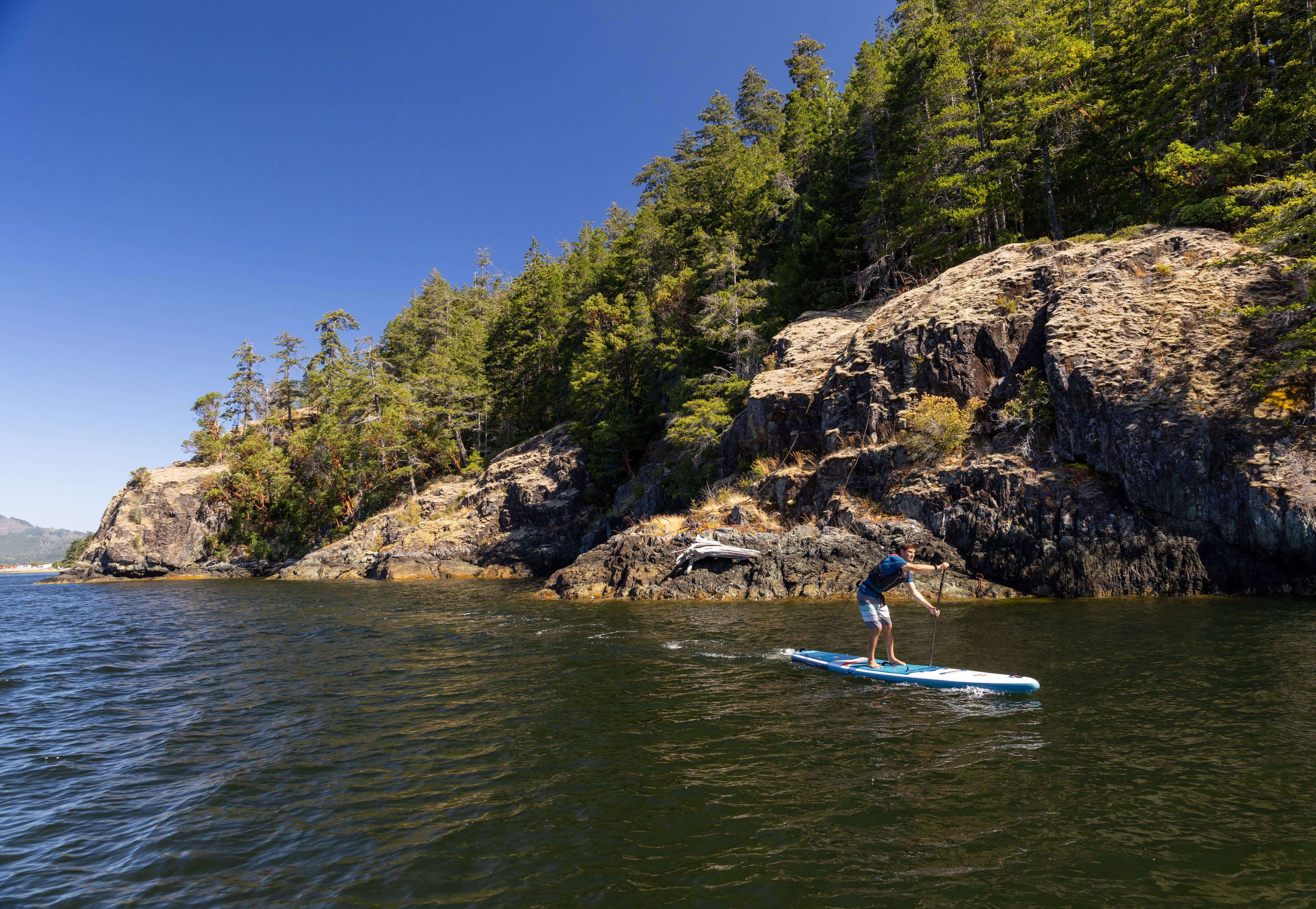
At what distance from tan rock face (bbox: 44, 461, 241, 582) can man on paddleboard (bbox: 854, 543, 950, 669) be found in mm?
60678

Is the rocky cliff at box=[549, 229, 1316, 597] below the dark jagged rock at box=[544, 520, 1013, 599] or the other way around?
the other way around

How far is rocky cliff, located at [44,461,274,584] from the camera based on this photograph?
55.2 metres

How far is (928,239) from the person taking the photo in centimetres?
3469

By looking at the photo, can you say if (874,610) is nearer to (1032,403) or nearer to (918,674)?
(918,674)

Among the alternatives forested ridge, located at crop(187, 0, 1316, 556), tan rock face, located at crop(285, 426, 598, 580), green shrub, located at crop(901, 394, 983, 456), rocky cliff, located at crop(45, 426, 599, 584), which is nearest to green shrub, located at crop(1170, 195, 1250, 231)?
forested ridge, located at crop(187, 0, 1316, 556)

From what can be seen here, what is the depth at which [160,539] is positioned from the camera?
184 ft

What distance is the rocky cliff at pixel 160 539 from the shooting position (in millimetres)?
55188

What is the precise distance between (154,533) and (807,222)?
64.8 meters

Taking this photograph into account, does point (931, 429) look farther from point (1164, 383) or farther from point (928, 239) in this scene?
point (928, 239)

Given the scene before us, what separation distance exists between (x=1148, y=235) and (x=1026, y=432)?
418 inches

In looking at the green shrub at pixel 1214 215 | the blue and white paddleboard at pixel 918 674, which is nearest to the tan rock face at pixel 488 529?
the blue and white paddleboard at pixel 918 674

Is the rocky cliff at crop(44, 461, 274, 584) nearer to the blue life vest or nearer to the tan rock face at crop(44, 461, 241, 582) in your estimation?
the tan rock face at crop(44, 461, 241, 582)

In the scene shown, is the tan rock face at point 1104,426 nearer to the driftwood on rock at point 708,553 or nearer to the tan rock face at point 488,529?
the driftwood on rock at point 708,553

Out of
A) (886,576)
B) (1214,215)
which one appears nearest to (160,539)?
(886,576)
